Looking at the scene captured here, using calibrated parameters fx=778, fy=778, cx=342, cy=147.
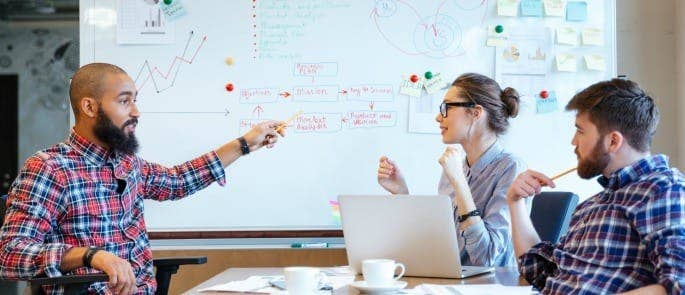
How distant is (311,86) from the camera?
10.4 feet

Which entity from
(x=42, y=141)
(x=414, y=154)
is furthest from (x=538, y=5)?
(x=42, y=141)

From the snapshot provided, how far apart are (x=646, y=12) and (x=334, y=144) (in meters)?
1.56

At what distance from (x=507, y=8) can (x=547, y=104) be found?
0.42 meters

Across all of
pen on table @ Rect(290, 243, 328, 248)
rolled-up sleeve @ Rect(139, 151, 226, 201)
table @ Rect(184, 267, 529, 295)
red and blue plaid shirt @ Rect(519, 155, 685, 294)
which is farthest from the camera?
pen on table @ Rect(290, 243, 328, 248)

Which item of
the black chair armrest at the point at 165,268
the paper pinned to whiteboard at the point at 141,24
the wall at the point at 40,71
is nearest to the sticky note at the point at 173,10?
the paper pinned to whiteboard at the point at 141,24

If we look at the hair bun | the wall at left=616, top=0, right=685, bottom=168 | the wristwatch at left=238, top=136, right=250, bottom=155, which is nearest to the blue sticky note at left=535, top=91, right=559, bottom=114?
the wall at left=616, top=0, right=685, bottom=168

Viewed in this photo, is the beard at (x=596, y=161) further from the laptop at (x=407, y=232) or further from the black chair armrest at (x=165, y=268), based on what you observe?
the black chair armrest at (x=165, y=268)

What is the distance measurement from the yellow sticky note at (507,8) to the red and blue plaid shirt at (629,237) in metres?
1.61

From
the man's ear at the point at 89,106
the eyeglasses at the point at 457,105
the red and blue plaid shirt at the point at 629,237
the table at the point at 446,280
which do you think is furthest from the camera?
the eyeglasses at the point at 457,105

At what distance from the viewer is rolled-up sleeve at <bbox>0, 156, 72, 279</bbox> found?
1.93 meters

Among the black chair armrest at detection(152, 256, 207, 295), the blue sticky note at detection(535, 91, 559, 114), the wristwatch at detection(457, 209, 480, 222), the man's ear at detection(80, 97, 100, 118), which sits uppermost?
the blue sticky note at detection(535, 91, 559, 114)

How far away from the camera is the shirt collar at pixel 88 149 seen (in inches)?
86.1

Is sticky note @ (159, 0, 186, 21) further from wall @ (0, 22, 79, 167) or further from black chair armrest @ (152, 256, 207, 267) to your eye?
wall @ (0, 22, 79, 167)

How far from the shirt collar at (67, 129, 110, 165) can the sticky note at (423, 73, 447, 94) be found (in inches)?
55.4
